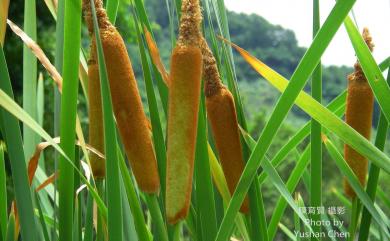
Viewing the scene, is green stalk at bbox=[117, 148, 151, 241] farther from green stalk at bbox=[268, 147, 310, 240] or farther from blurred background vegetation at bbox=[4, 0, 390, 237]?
blurred background vegetation at bbox=[4, 0, 390, 237]

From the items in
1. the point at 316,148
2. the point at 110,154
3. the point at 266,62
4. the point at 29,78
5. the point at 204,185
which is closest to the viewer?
the point at 110,154

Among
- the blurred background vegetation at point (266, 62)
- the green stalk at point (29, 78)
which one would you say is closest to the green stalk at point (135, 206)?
the green stalk at point (29, 78)

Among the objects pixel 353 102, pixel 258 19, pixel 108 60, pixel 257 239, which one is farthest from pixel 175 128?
pixel 258 19

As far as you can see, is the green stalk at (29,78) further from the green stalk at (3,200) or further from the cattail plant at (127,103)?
the cattail plant at (127,103)

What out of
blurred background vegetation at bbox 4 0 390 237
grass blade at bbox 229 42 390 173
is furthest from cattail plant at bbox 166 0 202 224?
blurred background vegetation at bbox 4 0 390 237

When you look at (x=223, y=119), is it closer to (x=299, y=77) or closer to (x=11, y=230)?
(x=299, y=77)

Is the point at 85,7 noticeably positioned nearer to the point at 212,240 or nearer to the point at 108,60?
the point at 108,60

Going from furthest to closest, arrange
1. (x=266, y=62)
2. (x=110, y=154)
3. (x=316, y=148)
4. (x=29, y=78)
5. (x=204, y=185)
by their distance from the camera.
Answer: (x=266, y=62)
(x=29, y=78)
(x=316, y=148)
(x=204, y=185)
(x=110, y=154)

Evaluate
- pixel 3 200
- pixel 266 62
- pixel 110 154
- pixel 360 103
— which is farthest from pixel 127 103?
pixel 266 62
